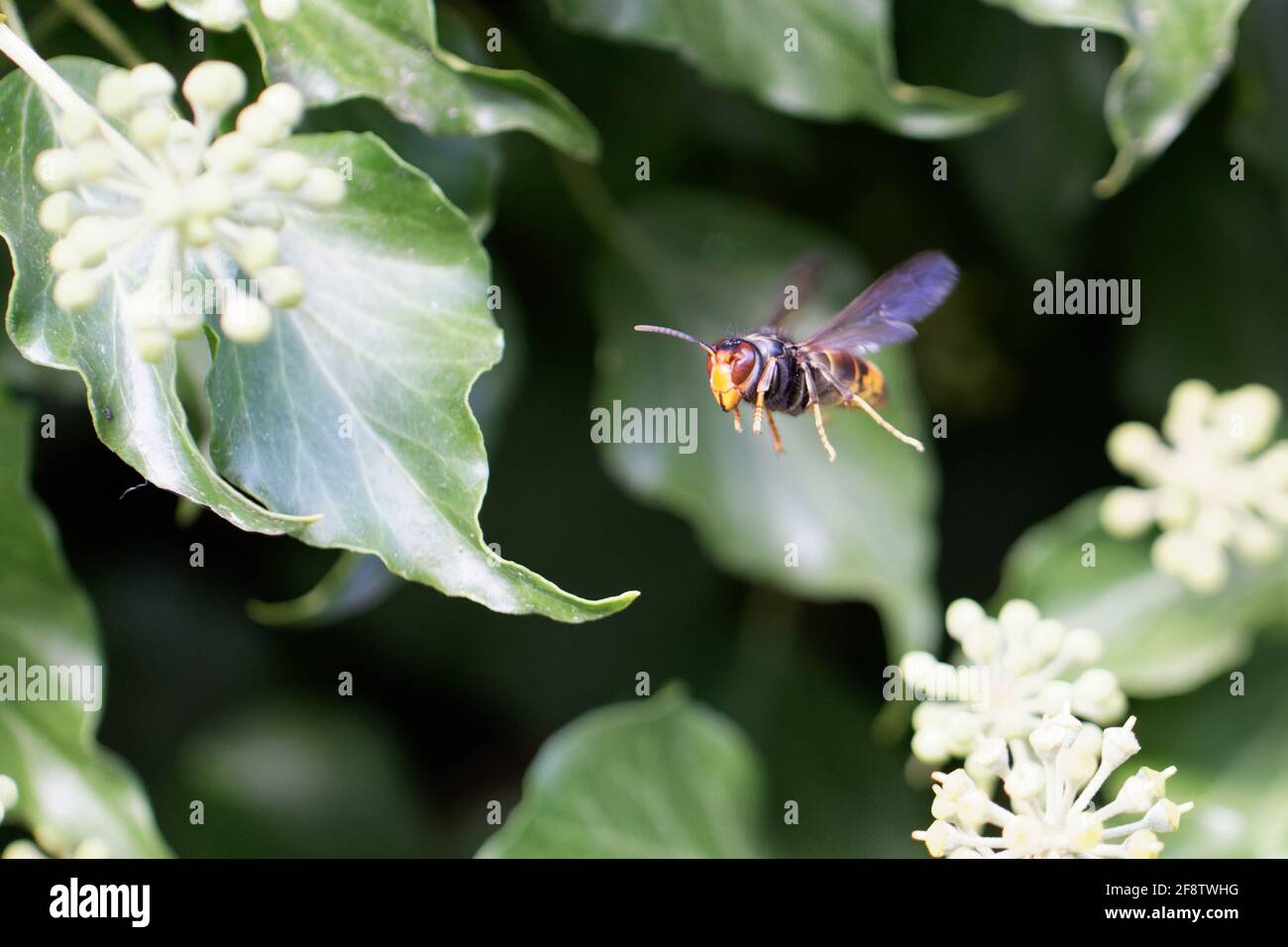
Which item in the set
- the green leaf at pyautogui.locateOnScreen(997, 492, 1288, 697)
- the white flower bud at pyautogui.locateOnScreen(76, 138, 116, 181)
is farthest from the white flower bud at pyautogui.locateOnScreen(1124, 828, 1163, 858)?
the white flower bud at pyautogui.locateOnScreen(76, 138, 116, 181)

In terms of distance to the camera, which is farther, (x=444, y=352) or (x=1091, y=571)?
(x=1091, y=571)

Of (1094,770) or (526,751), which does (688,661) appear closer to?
(526,751)

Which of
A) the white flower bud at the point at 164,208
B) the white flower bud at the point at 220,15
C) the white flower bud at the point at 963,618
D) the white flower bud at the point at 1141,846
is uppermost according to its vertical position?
the white flower bud at the point at 220,15

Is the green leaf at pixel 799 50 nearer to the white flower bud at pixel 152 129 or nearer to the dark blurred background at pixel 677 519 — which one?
the dark blurred background at pixel 677 519

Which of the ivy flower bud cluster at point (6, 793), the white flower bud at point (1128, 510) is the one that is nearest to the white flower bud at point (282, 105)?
the ivy flower bud cluster at point (6, 793)


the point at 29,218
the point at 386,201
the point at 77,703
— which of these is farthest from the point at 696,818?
the point at 29,218

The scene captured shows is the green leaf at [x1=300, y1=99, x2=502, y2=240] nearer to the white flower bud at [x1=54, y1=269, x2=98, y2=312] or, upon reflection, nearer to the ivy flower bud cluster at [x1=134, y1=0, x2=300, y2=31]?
the ivy flower bud cluster at [x1=134, y1=0, x2=300, y2=31]

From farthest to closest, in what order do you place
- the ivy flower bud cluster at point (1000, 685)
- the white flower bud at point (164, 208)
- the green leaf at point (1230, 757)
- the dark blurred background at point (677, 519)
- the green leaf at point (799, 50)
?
1. the dark blurred background at point (677, 519)
2. the green leaf at point (1230, 757)
3. the green leaf at point (799, 50)
4. the ivy flower bud cluster at point (1000, 685)
5. the white flower bud at point (164, 208)
